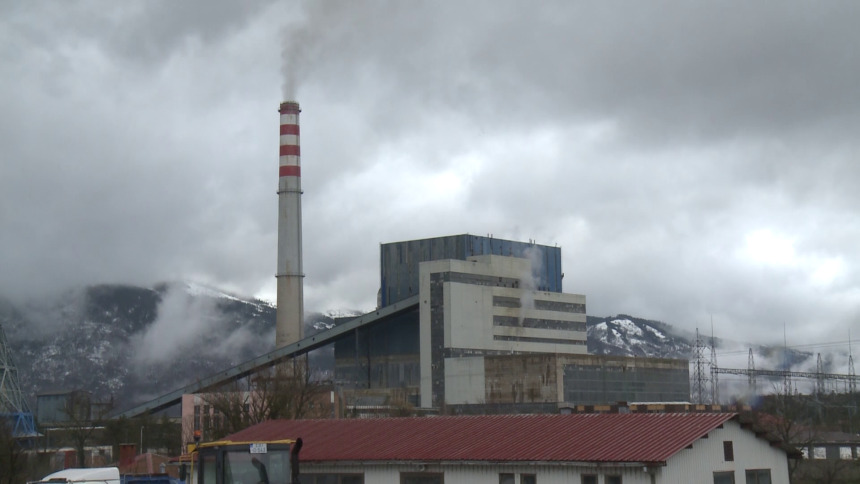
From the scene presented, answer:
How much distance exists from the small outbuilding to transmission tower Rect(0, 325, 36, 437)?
8516cm

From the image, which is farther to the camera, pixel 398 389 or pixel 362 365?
pixel 362 365

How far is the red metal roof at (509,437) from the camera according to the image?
28.9m

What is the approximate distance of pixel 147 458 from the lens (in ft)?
162

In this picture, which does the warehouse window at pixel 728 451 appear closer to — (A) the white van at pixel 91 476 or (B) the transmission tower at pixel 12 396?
(A) the white van at pixel 91 476

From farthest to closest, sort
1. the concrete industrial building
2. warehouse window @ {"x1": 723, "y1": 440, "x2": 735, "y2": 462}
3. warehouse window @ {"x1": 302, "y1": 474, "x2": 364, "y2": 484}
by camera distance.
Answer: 1. the concrete industrial building
2. warehouse window @ {"x1": 302, "y1": 474, "x2": 364, "y2": 484}
3. warehouse window @ {"x1": 723, "y1": 440, "x2": 735, "y2": 462}

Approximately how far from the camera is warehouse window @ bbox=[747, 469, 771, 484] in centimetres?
3078

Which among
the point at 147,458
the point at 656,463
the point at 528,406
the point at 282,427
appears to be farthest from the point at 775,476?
the point at 528,406

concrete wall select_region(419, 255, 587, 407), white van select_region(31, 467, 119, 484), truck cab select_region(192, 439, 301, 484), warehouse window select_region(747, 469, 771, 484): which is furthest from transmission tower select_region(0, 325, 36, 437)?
truck cab select_region(192, 439, 301, 484)

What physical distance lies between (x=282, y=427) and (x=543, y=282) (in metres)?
87.1

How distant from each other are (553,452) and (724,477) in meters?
4.89

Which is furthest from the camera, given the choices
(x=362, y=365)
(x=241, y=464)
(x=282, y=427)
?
(x=362, y=365)

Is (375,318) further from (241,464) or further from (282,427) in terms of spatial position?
(241,464)

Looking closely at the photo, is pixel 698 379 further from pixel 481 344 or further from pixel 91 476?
pixel 91 476

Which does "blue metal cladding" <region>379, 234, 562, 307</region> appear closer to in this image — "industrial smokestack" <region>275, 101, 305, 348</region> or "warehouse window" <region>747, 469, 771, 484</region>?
"industrial smokestack" <region>275, 101, 305, 348</region>
